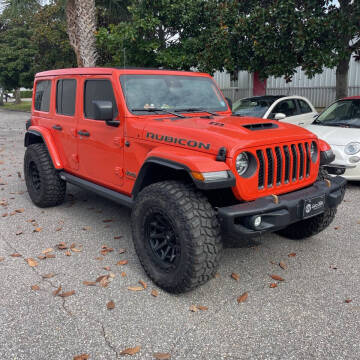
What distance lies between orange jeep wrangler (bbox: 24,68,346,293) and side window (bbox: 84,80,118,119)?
0.04ft

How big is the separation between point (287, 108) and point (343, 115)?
6.04 ft

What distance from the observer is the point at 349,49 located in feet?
A: 32.3

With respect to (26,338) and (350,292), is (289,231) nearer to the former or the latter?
(350,292)

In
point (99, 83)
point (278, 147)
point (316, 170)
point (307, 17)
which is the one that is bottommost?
point (316, 170)

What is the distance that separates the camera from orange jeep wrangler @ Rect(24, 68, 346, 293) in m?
3.04

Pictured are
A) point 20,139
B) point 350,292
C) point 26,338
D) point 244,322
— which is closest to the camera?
point 26,338

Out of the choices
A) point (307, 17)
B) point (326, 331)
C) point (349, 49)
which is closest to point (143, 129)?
point (326, 331)

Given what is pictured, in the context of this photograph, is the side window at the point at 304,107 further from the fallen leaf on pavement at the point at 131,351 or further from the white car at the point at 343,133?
the fallen leaf on pavement at the point at 131,351

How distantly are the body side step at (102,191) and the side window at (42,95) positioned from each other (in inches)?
42.0

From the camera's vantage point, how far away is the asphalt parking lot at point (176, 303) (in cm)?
267

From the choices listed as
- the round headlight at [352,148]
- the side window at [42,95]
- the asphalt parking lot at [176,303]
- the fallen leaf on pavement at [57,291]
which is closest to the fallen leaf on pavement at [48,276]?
the asphalt parking lot at [176,303]

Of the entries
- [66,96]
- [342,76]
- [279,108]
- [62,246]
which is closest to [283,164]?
[62,246]

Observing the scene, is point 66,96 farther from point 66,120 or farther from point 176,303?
point 176,303

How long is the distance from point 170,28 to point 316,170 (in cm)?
992
